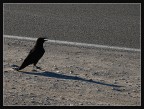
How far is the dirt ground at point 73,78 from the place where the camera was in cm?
702

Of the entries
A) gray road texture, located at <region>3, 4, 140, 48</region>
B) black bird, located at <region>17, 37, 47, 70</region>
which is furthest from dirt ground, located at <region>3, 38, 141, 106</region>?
gray road texture, located at <region>3, 4, 140, 48</region>

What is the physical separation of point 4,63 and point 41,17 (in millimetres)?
6582

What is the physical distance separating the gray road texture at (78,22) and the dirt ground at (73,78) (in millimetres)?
1623

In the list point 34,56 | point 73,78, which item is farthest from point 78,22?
point 73,78

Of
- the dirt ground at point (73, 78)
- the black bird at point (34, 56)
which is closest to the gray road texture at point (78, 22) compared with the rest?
the dirt ground at point (73, 78)

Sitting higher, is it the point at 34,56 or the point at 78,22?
the point at 78,22

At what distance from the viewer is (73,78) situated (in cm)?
833

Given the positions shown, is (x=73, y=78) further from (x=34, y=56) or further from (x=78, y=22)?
(x=78, y=22)

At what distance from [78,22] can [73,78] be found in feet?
22.8

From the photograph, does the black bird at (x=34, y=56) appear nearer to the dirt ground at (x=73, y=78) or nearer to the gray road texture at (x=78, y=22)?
the dirt ground at (x=73, y=78)

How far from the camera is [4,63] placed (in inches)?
358

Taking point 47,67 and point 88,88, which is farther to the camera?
point 47,67

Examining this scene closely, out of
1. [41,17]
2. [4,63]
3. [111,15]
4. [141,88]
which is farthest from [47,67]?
[111,15]

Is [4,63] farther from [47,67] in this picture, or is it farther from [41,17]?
[41,17]
